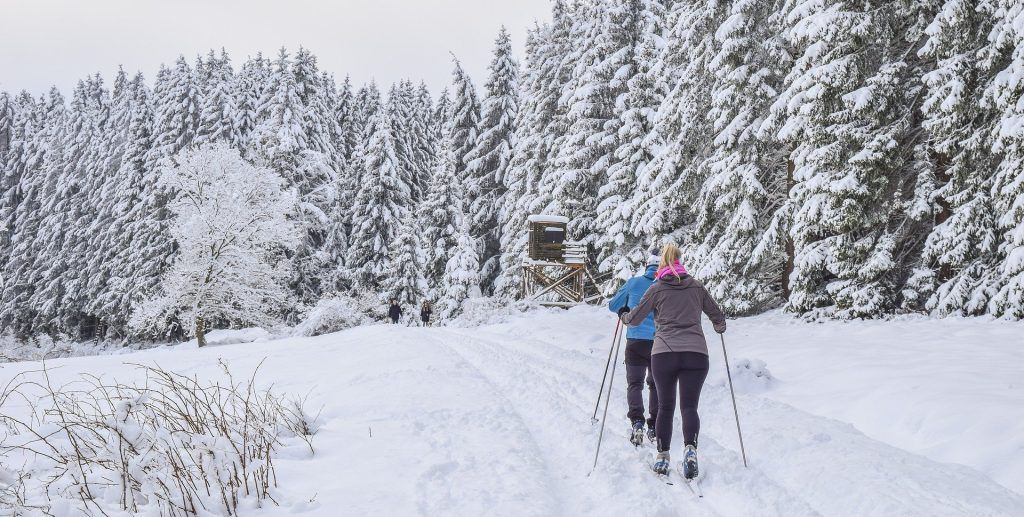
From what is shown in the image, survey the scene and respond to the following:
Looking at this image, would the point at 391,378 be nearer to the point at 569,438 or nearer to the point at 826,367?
the point at 569,438

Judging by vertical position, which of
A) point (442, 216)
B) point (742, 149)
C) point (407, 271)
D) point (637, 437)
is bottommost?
point (637, 437)

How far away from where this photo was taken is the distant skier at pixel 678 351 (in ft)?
16.4

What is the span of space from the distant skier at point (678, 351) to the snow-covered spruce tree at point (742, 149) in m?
9.36

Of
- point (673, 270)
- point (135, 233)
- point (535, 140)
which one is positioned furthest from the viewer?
point (135, 233)

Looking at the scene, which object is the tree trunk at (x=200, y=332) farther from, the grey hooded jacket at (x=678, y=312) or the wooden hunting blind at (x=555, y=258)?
the grey hooded jacket at (x=678, y=312)

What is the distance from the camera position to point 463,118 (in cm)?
3481

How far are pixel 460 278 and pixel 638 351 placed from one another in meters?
22.8

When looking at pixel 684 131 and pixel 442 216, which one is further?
pixel 442 216

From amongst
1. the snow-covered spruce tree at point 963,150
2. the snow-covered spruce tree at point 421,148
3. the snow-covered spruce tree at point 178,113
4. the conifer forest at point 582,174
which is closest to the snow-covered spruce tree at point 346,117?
the conifer forest at point 582,174

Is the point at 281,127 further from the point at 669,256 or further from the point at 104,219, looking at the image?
the point at 669,256

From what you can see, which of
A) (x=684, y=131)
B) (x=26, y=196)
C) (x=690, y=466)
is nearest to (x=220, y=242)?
(x=684, y=131)

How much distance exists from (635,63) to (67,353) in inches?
1378

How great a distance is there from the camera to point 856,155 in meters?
11.1

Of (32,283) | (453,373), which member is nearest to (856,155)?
(453,373)
